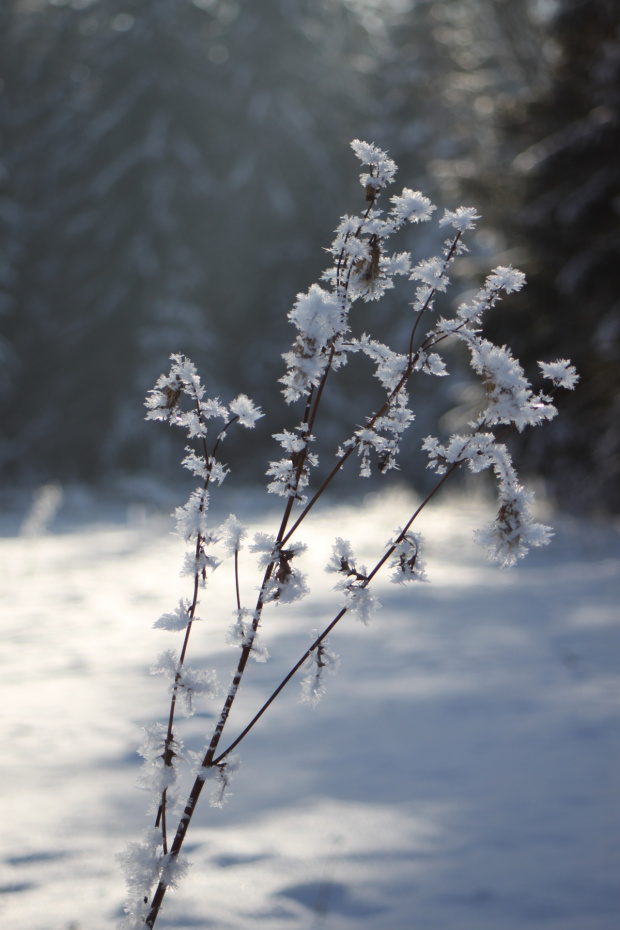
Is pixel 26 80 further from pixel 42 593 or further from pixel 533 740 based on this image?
pixel 533 740

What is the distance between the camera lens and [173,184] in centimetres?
1606

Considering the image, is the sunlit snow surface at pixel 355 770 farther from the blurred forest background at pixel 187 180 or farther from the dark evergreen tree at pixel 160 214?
the dark evergreen tree at pixel 160 214

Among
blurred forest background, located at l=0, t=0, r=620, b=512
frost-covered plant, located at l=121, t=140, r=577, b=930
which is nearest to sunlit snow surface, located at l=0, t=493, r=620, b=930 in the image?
frost-covered plant, located at l=121, t=140, r=577, b=930

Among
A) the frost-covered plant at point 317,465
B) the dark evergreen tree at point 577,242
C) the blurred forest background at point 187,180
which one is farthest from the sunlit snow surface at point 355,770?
the blurred forest background at point 187,180

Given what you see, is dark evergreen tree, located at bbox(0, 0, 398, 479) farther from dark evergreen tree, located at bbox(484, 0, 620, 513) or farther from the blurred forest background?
dark evergreen tree, located at bbox(484, 0, 620, 513)

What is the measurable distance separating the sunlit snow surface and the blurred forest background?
10.4 metres

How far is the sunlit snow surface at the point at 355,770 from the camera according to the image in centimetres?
196

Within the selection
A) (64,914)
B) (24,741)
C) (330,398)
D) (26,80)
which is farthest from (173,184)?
(64,914)

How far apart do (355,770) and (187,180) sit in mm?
15369

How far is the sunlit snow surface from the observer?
6.45ft

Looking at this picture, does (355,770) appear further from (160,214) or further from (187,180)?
(187,180)

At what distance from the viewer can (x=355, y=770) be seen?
2.69m

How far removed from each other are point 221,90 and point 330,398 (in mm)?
7035

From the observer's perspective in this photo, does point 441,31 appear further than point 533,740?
Yes
